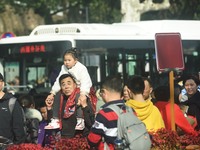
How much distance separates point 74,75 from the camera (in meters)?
12.5

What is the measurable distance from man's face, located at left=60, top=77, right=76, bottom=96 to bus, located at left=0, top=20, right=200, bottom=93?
1088cm

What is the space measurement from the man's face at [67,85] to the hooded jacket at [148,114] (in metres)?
1.05

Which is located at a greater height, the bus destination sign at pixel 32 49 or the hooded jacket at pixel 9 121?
the bus destination sign at pixel 32 49

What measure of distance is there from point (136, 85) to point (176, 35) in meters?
2.43

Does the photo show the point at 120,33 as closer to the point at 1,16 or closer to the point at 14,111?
the point at 14,111

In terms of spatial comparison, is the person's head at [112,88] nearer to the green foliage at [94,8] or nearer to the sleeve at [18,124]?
the sleeve at [18,124]

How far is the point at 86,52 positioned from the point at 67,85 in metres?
11.4

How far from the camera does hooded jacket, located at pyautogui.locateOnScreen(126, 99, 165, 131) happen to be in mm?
10477

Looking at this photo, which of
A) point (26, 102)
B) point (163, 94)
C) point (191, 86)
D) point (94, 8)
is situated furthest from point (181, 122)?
point (94, 8)

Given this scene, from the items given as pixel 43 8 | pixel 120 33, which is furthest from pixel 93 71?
pixel 43 8

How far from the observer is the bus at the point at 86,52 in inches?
895

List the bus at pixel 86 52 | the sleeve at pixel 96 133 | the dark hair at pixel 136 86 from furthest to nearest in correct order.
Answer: the bus at pixel 86 52 → the dark hair at pixel 136 86 → the sleeve at pixel 96 133

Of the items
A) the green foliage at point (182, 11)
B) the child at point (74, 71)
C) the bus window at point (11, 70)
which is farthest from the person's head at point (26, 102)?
the green foliage at point (182, 11)

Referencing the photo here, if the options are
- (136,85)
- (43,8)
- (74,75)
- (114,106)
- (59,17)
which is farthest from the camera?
(59,17)
